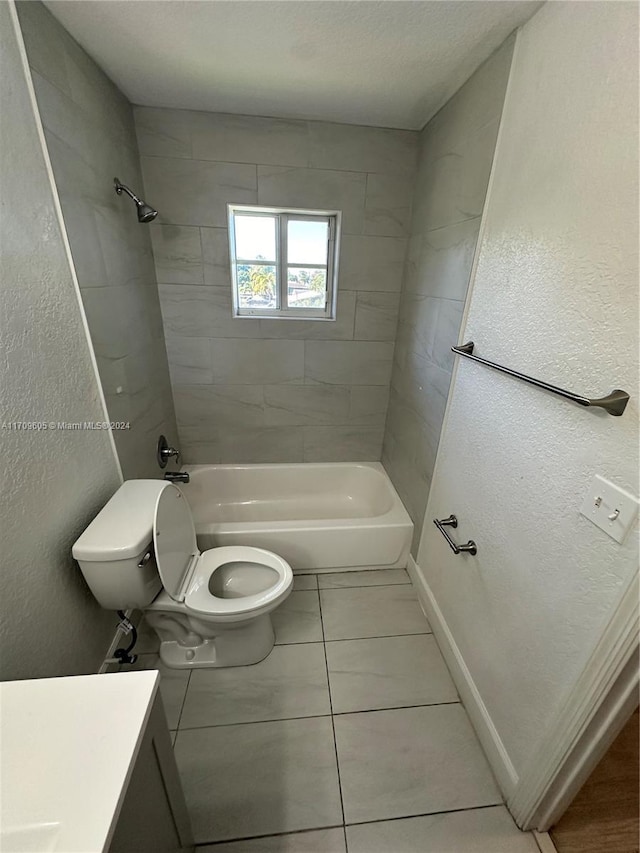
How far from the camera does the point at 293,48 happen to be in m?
1.19

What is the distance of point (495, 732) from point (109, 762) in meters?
1.21

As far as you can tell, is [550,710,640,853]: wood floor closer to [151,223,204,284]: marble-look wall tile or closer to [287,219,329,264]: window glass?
[287,219,329,264]: window glass

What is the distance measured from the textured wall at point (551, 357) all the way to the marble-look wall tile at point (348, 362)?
89cm

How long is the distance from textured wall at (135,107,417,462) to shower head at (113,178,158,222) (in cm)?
35

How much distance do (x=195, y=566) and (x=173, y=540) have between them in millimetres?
206

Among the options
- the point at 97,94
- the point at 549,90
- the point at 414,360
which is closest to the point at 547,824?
the point at 414,360

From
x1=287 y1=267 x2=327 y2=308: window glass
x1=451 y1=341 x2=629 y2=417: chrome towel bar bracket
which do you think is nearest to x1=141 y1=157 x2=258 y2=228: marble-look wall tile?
x1=287 y1=267 x2=327 y2=308: window glass

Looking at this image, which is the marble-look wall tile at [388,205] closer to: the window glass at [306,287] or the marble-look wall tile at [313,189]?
the marble-look wall tile at [313,189]

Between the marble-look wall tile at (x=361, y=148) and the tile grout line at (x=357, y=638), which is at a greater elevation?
the marble-look wall tile at (x=361, y=148)

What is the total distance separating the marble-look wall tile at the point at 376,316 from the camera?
6.74 ft

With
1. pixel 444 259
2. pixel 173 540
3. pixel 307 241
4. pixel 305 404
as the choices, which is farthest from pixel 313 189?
pixel 173 540

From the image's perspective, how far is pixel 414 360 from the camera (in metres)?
1.86

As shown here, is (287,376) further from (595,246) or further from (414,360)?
(595,246)

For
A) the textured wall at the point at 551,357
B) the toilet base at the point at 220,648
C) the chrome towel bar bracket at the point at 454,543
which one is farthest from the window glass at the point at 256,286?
the toilet base at the point at 220,648
